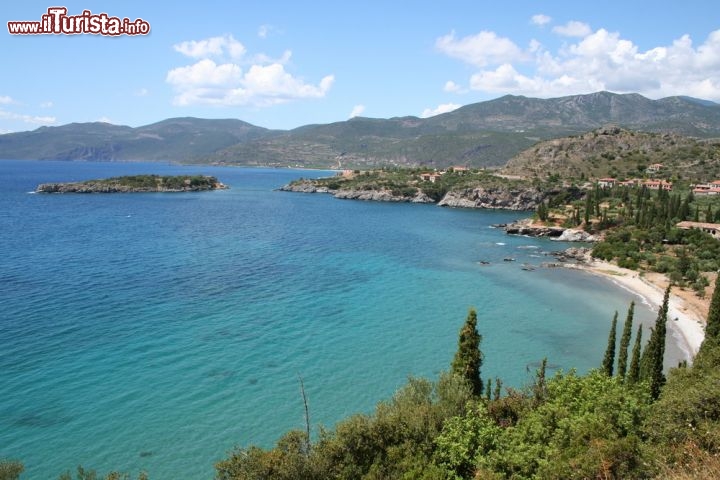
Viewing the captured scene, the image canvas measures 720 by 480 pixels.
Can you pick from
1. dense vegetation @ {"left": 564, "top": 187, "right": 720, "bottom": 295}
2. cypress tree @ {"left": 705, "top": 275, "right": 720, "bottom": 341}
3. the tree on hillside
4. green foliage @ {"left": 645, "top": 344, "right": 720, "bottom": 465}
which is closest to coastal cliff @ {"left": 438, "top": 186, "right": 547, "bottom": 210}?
→ dense vegetation @ {"left": 564, "top": 187, "right": 720, "bottom": 295}

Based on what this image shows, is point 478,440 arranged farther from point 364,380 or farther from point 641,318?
point 641,318

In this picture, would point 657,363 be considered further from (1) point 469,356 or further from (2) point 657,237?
(2) point 657,237

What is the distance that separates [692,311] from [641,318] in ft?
22.0

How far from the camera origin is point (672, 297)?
200ft

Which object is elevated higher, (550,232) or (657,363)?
(550,232)

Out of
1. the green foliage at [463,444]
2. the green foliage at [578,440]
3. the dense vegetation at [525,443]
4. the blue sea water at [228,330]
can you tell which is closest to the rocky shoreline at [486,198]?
the blue sea water at [228,330]

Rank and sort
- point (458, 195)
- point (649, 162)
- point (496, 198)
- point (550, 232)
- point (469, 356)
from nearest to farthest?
point (469, 356) → point (550, 232) → point (496, 198) → point (458, 195) → point (649, 162)

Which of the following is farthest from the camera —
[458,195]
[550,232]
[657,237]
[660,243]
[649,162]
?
[649,162]

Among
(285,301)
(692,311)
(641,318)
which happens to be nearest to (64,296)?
(285,301)

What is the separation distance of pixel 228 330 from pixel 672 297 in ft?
175

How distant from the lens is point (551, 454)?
18.2 meters

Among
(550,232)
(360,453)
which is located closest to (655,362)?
(360,453)

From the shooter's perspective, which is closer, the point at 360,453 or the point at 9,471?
the point at 9,471

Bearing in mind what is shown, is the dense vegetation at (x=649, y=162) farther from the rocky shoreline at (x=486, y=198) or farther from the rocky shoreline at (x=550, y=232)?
the rocky shoreline at (x=550, y=232)
